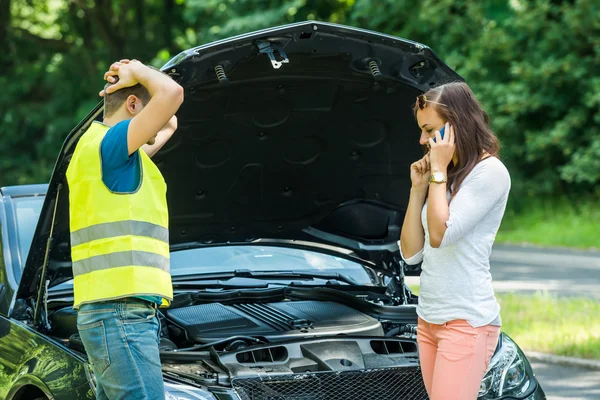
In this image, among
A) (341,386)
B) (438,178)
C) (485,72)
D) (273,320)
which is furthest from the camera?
(485,72)

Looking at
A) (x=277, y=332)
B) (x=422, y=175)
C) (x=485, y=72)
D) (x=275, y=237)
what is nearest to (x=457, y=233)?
(x=422, y=175)

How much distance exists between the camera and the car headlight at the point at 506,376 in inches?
164

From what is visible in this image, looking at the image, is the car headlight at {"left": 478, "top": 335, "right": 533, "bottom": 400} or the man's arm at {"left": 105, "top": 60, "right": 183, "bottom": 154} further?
the car headlight at {"left": 478, "top": 335, "right": 533, "bottom": 400}

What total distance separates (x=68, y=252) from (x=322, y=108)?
5.11 feet

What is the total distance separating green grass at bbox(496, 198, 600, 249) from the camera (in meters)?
18.8

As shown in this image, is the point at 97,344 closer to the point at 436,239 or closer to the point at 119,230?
the point at 119,230

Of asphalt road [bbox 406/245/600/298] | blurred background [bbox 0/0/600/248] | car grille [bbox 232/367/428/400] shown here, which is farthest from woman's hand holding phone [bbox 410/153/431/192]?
blurred background [bbox 0/0/600/248]

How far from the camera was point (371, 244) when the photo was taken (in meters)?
5.83

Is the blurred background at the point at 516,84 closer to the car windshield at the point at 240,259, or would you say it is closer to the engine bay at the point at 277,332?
the car windshield at the point at 240,259

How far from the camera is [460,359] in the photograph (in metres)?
3.59

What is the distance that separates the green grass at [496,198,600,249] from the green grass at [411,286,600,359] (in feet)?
26.9

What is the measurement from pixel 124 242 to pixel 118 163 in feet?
0.92

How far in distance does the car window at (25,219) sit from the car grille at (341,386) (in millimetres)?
1841

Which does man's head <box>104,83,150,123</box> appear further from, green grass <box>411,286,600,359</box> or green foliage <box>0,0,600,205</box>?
green foliage <box>0,0,600,205</box>
